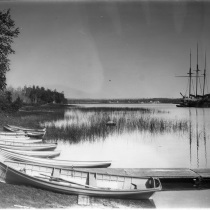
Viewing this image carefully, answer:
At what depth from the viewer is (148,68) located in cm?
657

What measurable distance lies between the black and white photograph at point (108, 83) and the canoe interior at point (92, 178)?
0.06 ft

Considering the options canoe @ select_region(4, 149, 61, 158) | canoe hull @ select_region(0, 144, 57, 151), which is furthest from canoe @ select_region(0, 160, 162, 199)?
canoe hull @ select_region(0, 144, 57, 151)

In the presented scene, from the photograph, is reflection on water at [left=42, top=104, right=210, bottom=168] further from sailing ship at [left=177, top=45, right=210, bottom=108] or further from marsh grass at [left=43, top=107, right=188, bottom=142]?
sailing ship at [left=177, top=45, right=210, bottom=108]

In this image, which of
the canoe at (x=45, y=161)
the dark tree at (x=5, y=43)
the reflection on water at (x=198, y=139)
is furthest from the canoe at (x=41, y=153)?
the reflection on water at (x=198, y=139)

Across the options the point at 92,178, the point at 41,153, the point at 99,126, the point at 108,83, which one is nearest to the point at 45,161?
the point at 41,153

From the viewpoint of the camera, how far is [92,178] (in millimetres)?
4723

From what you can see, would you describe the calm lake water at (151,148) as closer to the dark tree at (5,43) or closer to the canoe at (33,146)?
the canoe at (33,146)

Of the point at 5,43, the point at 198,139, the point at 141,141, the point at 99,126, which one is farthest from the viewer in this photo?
the point at 99,126

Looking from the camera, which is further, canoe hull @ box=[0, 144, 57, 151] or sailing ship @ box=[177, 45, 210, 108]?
canoe hull @ box=[0, 144, 57, 151]

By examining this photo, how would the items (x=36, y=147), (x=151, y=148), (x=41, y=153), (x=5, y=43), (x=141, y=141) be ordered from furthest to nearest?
(x=141, y=141), (x=151, y=148), (x=5, y=43), (x=36, y=147), (x=41, y=153)

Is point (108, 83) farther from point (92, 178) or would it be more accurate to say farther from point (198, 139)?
point (198, 139)

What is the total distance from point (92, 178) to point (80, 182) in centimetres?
24

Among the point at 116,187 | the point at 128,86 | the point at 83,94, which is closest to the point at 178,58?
the point at 128,86

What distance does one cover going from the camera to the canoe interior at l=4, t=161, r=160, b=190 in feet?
15.3
